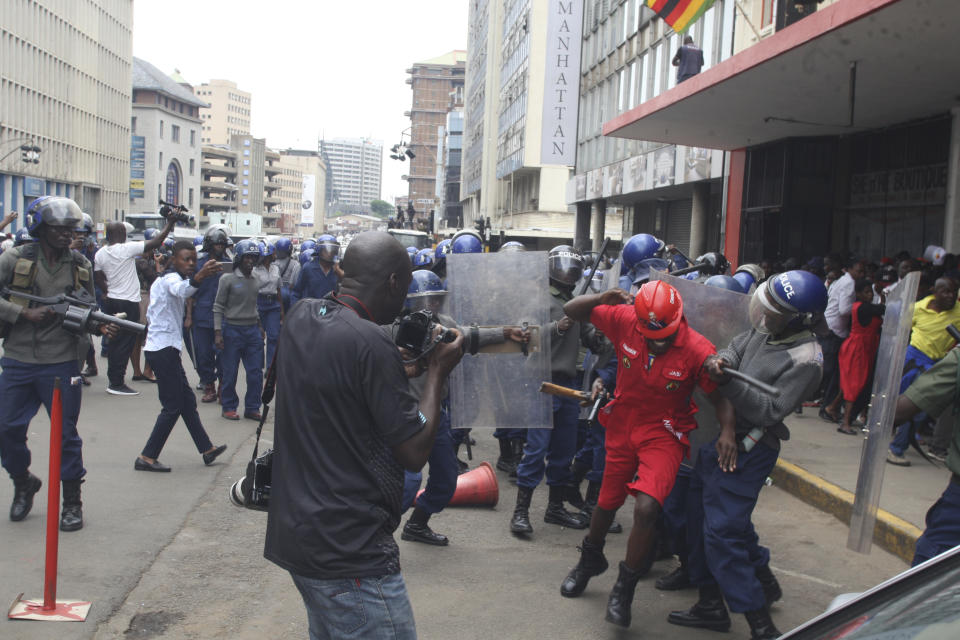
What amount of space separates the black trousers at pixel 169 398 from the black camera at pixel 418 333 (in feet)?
15.3

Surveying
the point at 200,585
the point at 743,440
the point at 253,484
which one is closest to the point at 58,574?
the point at 200,585

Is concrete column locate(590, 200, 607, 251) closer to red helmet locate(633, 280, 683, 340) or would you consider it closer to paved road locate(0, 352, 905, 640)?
paved road locate(0, 352, 905, 640)

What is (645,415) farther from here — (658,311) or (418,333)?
(418,333)

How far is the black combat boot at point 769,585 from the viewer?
4793 mm

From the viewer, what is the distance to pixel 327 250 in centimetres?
1216

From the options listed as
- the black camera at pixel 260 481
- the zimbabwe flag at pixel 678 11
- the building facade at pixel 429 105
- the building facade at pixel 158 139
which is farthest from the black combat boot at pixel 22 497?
the building facade at pixel 429 105

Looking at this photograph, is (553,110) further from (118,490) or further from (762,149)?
(118,490)

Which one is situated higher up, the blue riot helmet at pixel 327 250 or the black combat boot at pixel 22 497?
the blue riot helmet at pixel 327 250

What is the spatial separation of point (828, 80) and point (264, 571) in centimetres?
903

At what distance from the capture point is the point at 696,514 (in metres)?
4.93

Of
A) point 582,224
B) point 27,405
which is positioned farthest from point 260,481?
point 582,224

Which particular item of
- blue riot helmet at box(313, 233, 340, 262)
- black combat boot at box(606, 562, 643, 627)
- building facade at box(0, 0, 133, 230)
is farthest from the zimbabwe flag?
Answer: building facade at box(0, 0, 133, 230)

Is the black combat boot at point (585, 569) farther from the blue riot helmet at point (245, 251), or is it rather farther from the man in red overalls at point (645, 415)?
the blue riot helmet at point (245, 251)

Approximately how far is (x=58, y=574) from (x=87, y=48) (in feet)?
239
